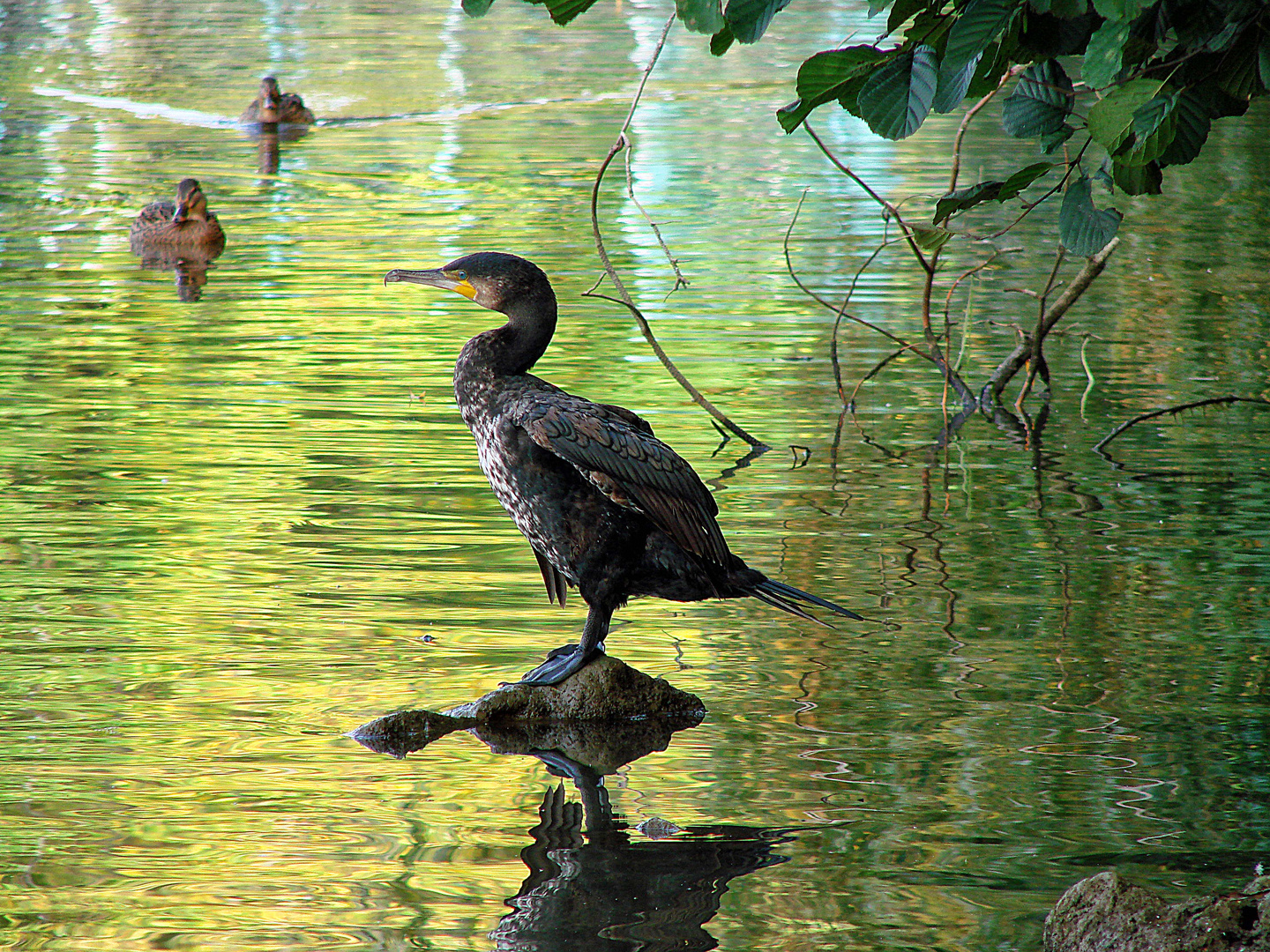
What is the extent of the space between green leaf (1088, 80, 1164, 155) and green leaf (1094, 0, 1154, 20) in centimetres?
34

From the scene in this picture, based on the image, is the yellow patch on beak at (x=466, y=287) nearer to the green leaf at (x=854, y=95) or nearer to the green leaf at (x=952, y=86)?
the green leaf at (x=854, y=95)

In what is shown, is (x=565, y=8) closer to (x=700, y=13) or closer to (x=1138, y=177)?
(x=700, y=13)

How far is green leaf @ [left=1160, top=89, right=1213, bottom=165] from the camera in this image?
385cm

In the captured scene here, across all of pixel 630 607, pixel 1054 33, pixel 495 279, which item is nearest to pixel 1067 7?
pixel 1054 33

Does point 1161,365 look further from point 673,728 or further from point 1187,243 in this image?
point 673,728

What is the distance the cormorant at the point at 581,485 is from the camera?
4.77 m

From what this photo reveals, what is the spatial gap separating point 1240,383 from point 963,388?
5.26 feet

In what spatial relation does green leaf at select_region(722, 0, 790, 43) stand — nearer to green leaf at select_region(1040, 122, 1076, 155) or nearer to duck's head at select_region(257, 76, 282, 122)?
green leaf at select_region(1040, 122, 1076, 155)

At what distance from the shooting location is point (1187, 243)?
1301 cm

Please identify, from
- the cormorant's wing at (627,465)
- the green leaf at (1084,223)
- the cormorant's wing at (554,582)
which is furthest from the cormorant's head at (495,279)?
the green leaf at (1084,223)

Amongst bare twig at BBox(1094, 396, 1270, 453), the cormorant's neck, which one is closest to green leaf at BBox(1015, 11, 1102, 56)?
the cormorant's neck

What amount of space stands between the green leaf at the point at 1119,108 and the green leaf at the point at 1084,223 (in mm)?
394

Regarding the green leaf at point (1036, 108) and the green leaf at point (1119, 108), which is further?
the green leaf at point (1036, 108)

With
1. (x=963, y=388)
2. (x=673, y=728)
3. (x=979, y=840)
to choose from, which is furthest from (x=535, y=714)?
(x=963, y=388)
